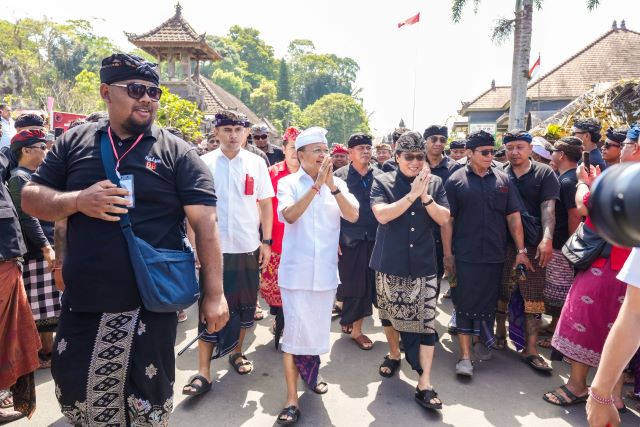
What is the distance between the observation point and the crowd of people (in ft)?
6.69

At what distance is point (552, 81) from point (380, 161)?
23.1 meters

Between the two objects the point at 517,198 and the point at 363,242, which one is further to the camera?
the point at 363,242

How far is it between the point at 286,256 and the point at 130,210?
→ 1.47 meters

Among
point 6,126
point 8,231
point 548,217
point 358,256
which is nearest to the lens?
point 8,231

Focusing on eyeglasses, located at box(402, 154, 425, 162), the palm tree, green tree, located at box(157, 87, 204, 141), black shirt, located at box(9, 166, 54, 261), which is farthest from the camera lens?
the palm tree

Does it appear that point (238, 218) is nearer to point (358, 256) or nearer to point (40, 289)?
point (358, 256)

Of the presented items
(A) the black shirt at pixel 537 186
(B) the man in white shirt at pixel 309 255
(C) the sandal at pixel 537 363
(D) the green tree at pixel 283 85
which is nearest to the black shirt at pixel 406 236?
(B) the man in white shirt at pixel 309 255

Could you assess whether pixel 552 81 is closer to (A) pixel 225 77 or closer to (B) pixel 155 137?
(B) pixel 155 137

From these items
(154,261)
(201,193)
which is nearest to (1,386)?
(154,261)

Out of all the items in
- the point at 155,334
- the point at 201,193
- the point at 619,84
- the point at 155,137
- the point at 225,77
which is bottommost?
the point at 155,334

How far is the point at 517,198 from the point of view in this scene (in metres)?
3.99

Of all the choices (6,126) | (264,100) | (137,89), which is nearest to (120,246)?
(137,89)

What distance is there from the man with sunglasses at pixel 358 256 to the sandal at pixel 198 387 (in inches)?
64.0

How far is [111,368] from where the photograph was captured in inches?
80.7
